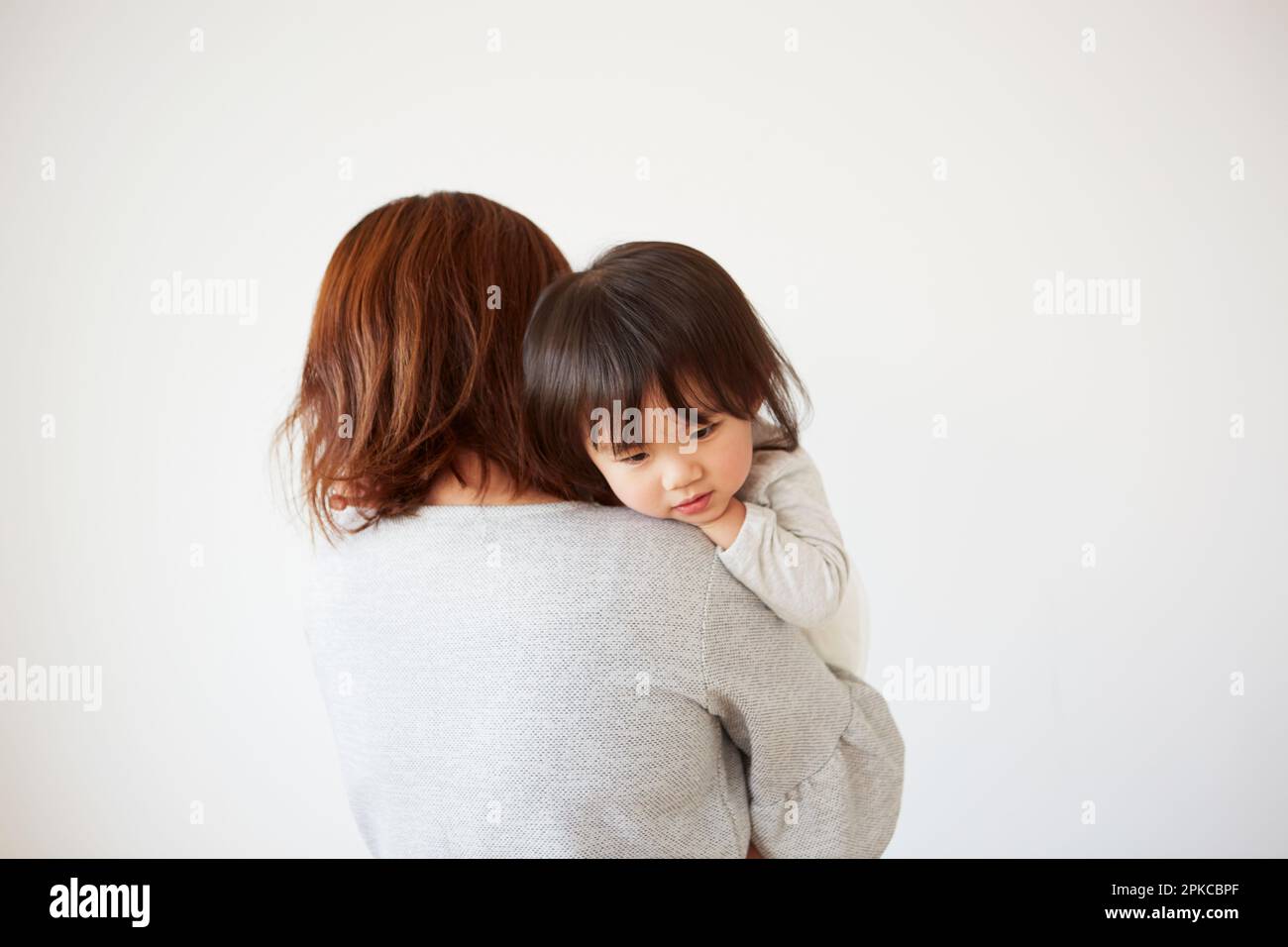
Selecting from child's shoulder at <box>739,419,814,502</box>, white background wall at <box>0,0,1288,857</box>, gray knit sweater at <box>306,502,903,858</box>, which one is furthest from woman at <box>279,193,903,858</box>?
white background wall at <box>0,0,1288,857</box>

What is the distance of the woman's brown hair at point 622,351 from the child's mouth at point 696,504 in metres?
0.08

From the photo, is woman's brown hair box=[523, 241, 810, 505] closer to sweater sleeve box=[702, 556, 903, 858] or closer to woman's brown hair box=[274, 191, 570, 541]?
woman's brown hair box=[274, 191, 570, 541]

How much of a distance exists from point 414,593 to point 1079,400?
5.24 ft

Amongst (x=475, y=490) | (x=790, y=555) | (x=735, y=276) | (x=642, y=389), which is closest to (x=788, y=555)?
(x=790, y=555)

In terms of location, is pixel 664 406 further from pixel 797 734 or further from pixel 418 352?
pixel 797 734

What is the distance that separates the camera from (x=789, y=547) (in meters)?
0.99

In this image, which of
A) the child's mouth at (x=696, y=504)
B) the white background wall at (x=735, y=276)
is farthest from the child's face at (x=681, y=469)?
the white background wall at (x=735, y=276)

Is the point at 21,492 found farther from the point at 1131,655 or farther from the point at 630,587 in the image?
the point at 1131,655

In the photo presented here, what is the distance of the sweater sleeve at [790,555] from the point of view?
0.97 m

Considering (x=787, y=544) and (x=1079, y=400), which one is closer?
(x=787, y=544)

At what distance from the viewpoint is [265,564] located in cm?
206
